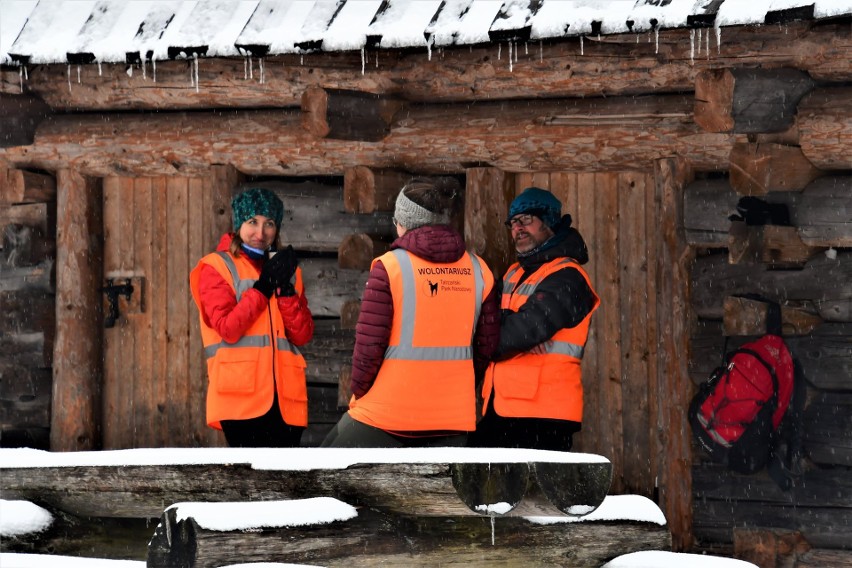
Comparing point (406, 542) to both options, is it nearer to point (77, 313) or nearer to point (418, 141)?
point (418, 141)

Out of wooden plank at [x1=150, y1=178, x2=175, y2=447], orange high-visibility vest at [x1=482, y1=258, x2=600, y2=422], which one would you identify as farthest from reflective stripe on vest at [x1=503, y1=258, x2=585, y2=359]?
wooden plank at [x1=150, y1=178, x2=175, y2=447]

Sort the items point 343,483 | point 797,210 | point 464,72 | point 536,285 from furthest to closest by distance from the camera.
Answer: point 464,72
point 797,210
point 536,285
point 343,483

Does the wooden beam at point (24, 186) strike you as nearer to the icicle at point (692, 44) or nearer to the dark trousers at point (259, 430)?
the dark trousers at point (259, 430)

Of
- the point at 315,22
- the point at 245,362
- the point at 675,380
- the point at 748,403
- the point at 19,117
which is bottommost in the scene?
the point at 748,403

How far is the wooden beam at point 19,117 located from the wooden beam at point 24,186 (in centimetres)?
22

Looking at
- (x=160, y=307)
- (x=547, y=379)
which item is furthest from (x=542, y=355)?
(x=160, y=307)

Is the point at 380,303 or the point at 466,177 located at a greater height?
the point at 466,177

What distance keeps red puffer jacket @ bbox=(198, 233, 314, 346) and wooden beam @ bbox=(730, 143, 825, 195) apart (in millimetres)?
2477

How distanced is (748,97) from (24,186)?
16.2 feet

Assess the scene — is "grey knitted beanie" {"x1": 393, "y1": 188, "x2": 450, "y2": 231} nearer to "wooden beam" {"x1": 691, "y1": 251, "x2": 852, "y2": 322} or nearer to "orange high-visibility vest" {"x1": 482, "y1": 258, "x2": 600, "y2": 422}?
"orange high-visibility vest" {"x1": 482, "y1": 258, "x2": 600, "y2": 422}

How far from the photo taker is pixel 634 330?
29.8 feet

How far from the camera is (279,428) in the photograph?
26.8 feet

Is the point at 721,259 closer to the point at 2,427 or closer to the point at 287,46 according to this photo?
the point at 287,46

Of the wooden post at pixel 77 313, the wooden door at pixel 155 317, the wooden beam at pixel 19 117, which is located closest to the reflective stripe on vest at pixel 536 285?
the wooden door at pixel 155 317
